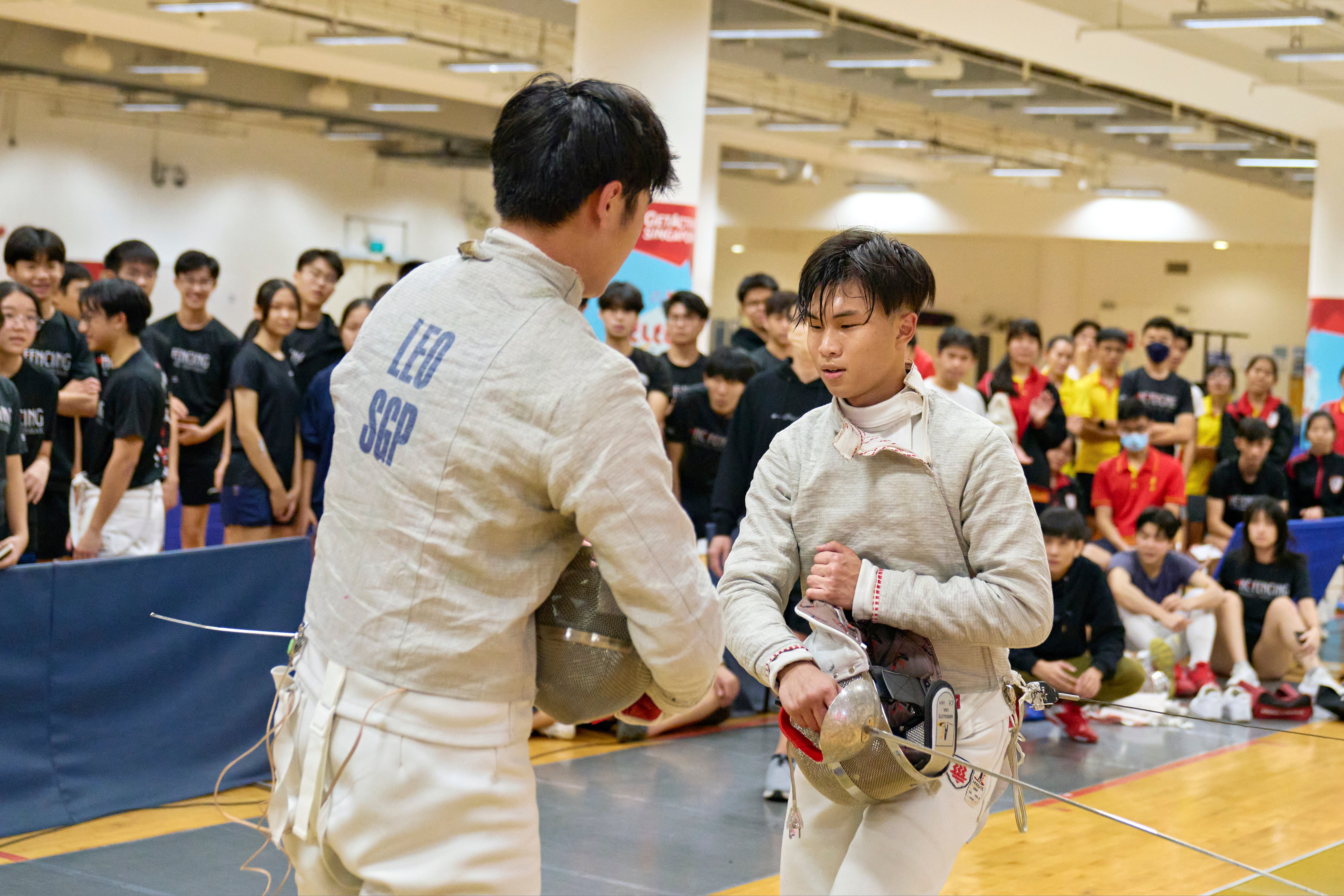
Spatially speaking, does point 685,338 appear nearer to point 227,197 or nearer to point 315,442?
point 315,442

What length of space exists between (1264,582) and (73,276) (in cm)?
664

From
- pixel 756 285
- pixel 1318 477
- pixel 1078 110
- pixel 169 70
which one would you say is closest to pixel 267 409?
pixel 756 285

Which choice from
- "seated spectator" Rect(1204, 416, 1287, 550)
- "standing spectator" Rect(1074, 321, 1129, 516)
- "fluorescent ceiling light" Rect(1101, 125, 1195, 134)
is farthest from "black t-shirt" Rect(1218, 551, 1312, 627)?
"fluorescent ceiling light" Rect(1101, 125, 1195, 134)

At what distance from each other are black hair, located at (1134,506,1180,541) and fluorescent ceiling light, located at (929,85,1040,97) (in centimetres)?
611

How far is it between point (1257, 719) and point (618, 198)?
634cm

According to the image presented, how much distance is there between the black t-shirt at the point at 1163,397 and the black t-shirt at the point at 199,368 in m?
5.89

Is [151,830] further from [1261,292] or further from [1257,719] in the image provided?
[1261,292]

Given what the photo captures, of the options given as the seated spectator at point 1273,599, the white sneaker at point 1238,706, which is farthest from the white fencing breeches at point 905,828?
the seated spectator at point 1273,599

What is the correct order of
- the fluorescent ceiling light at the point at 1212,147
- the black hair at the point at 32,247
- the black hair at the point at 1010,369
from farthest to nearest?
the fluorescent ceiling light at the point at 1212,147
the black hair at the point at 1010,369
the black hair at the point at 32,247

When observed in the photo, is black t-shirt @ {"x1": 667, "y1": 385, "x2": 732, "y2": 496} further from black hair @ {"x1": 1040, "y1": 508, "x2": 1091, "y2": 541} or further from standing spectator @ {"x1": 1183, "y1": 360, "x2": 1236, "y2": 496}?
standing spectator @ {"x1": 1183, "y1": 360, "x2": 1236, "y2": 496}

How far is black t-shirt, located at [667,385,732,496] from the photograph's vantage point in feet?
21.4

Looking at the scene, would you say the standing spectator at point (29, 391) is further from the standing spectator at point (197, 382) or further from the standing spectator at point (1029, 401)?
the standing spectator at point (1029, 401)

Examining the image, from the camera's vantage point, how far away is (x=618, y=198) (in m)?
1.68

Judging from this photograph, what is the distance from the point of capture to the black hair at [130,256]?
674 centimetres
